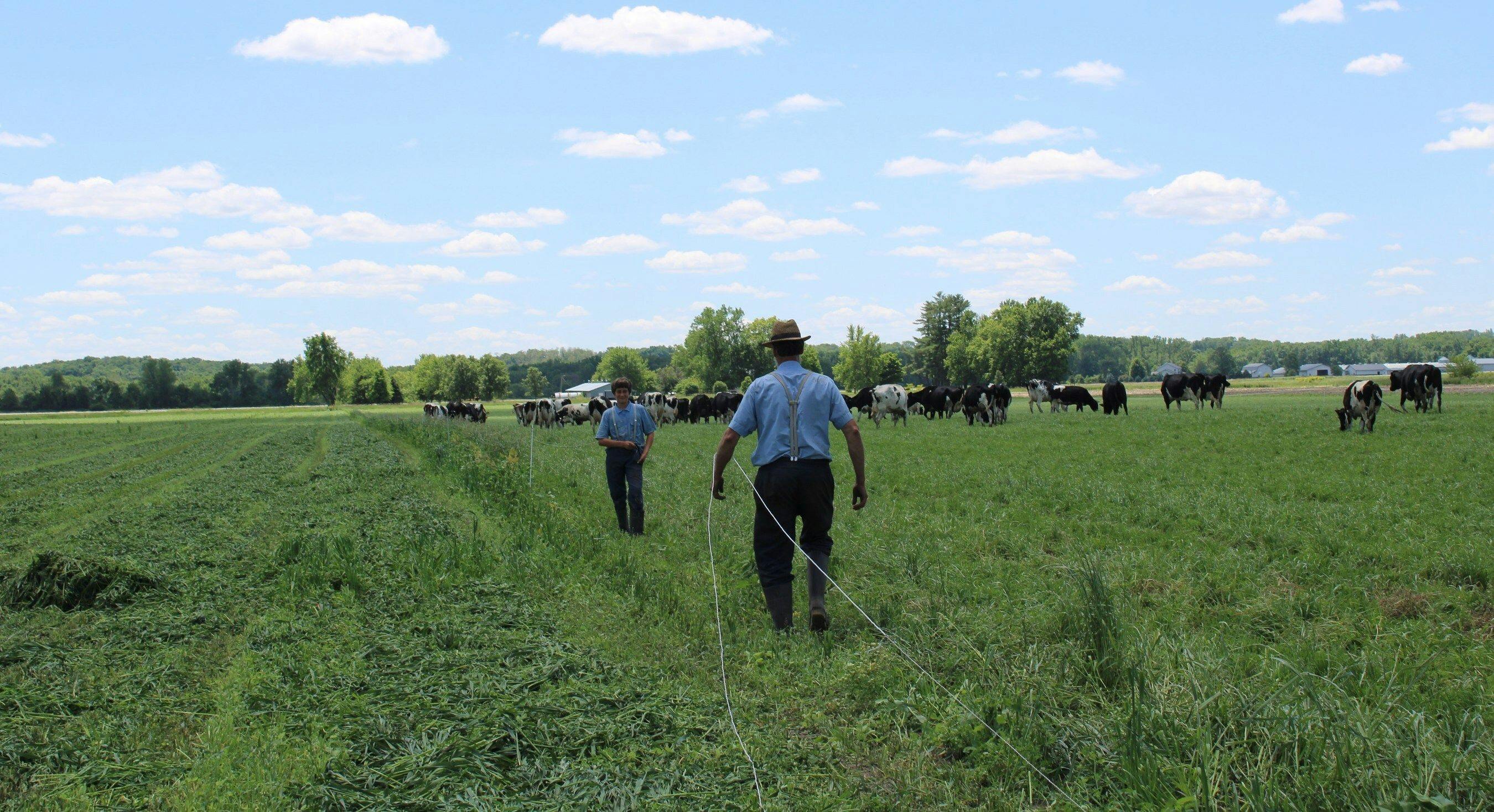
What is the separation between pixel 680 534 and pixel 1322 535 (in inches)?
290

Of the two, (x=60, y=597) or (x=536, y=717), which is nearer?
(x=536, y=717)

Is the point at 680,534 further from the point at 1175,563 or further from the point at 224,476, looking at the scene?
the point at 224,476

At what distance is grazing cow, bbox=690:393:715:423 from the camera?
5203cm

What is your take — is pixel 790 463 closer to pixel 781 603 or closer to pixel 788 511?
pixel 788 511

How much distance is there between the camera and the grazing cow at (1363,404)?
25.1 metres

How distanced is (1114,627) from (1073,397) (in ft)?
153

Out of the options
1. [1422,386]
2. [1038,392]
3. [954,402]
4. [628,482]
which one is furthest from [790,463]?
[1038,392]

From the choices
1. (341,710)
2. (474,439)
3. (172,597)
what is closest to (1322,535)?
(341,710)

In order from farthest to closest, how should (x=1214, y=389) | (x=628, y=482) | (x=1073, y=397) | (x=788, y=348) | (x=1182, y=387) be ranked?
(x=1073, y=397), (x=1182, y=387), (x=1214, y=389), (x=628, y=482), (x=788, y=348)

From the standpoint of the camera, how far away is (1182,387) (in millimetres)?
47500

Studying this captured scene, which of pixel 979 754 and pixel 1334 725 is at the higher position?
pixel 1334 725

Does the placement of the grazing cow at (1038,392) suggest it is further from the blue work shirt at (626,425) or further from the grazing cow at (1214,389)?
the blue work shirt at (626,425)

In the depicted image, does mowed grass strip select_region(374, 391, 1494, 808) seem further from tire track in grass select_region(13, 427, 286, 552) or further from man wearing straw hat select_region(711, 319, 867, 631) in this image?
tire track in grass select_region(13, 427, 286, 552)

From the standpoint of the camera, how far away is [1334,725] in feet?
12.6
